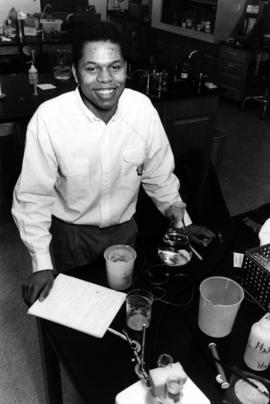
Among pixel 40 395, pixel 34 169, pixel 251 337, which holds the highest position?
pixel 34 169

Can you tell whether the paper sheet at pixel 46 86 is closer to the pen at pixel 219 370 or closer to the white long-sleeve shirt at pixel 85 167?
the white long-sleeve shirt at pixel 85 167

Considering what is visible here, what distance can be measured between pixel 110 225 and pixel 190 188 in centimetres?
47

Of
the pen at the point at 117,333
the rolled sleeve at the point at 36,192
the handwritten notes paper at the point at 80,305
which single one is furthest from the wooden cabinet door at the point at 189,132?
the pen at the point at 117,333

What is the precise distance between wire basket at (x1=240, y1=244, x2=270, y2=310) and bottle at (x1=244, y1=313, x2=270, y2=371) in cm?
19

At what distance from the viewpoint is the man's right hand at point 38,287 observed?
1097 millimetres

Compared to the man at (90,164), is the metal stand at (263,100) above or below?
below

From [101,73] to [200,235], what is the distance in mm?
636

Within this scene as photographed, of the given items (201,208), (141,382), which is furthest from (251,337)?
(201,208)

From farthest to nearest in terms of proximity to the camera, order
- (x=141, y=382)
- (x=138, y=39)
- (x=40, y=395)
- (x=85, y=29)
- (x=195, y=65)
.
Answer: (x=138, y=39) < (x=195, y=65) < (x=40, y=395) < (x=85, y=29) < (x=141, y=382)

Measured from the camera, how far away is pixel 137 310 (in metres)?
1.03

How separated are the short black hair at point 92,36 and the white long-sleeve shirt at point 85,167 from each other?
0.46 ft

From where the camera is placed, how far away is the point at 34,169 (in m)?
1.23

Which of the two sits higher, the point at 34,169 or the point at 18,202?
the point at 34,169

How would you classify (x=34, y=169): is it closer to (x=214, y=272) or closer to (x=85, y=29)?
(x=85, y=29)
